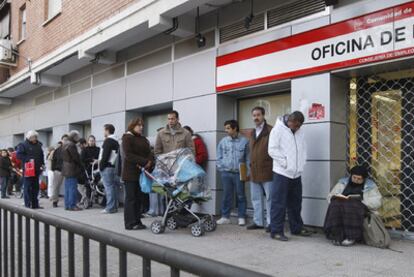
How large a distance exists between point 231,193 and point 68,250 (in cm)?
501

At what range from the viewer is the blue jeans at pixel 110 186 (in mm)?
8648

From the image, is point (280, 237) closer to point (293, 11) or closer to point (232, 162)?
point (232, 162)

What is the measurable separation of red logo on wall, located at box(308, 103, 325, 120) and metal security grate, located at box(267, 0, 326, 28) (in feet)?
4.54

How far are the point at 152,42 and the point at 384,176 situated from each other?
5.75 meters

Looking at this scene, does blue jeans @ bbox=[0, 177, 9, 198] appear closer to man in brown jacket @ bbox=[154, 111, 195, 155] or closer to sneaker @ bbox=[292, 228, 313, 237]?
man in brown jacket @ bbox=[154, 111, 195, 155]

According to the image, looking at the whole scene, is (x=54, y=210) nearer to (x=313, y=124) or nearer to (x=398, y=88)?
(x=313, y=124)

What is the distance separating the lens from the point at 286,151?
18.7 feet

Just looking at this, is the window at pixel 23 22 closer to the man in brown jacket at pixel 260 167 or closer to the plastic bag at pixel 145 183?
the plastic bag at pixel 145 183

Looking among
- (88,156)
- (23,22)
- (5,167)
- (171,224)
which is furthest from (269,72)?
(23,22)

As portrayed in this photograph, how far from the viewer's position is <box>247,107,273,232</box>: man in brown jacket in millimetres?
6324

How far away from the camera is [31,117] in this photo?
16.2 m

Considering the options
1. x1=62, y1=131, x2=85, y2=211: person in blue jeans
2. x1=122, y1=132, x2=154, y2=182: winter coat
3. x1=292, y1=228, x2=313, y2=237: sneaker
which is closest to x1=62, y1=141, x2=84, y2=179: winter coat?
x1=62, y1=131, x2=85, y2=211: person in blue jeans

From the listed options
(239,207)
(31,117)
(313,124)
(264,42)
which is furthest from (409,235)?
(31,117)

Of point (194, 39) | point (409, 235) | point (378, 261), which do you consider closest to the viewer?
point (378, 261)
